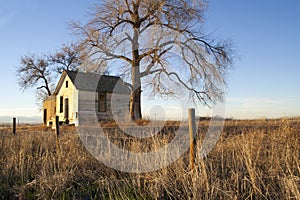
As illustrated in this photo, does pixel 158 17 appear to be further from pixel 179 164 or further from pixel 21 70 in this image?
pixel 21 70

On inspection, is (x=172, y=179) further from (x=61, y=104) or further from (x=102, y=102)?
(x=61, y=104)

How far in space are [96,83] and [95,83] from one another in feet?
0.33

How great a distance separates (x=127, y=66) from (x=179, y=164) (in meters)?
17.7

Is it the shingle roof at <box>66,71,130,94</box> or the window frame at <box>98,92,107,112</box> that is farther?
the window frame at <box>98,92,107,112</box>

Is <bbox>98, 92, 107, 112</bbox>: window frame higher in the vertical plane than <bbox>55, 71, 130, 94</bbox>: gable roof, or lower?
lower

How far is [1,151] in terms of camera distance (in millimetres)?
7680

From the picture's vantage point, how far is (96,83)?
2702 centimetres

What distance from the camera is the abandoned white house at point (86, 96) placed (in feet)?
87.1

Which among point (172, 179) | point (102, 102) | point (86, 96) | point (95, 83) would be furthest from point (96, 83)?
point (172, 179)

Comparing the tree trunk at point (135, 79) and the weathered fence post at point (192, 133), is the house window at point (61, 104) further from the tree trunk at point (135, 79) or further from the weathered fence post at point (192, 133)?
the weathered fence post at point (192, 133)

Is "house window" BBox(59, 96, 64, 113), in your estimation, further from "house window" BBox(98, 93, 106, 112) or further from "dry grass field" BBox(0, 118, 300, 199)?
"dry grass field" BBox(0, 118, 300, 199)

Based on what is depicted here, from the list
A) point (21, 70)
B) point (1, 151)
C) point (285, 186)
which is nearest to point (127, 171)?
point (285, 186)

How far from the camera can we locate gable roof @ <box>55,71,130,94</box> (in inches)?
1045

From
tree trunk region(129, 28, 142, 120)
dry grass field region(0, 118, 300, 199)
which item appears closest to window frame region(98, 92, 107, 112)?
tree trunk region(129, 28, 142, 120)
